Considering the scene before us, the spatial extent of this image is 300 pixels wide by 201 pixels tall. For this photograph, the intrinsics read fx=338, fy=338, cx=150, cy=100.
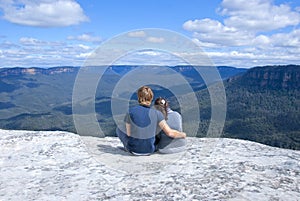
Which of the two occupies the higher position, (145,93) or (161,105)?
(145,93)

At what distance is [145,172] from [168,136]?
173cm

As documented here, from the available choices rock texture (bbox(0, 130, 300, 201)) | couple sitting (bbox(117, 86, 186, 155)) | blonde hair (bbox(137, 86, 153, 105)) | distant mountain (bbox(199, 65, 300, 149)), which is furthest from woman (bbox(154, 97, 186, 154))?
distant mountain (bbox(199, 65, 300, 149))

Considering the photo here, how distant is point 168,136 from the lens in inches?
324

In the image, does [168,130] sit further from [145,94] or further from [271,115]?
[271,115]

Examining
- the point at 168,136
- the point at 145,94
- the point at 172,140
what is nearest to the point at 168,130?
the point at 168,136

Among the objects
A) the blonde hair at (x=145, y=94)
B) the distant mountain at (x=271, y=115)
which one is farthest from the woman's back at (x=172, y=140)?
the distant mountain at (x=271, y=115)

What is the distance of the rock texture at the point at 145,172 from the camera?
5.71m

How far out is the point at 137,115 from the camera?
7969 mm

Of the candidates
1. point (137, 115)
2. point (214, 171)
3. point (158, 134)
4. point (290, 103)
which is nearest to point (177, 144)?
point (158, 134)

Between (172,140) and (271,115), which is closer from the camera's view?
(172,140)

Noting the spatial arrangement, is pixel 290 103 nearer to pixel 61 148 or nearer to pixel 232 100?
pixel 232 100

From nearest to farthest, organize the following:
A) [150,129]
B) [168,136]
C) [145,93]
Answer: [145,93]
[150,129]
[168,136]

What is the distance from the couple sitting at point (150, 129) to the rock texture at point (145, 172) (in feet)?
0.88

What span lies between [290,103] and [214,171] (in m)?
184
